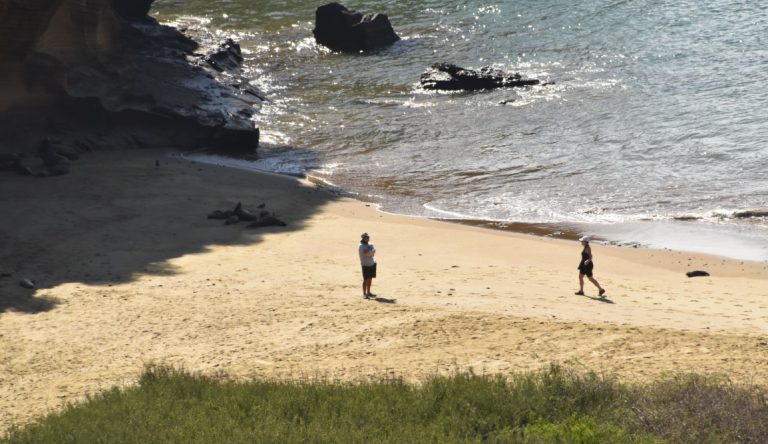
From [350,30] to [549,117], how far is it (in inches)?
620

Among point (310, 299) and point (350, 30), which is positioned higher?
point (350, 30)

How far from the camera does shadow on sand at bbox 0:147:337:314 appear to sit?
68.8ft

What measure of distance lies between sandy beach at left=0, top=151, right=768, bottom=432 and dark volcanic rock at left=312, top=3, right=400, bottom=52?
2180 cm

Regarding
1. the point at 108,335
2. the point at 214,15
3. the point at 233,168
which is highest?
the point at 214,15

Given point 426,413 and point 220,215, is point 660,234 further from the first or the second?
point 426,413

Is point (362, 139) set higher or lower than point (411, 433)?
higher

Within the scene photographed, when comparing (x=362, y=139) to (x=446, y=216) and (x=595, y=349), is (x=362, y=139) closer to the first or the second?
(x=446, y=216)

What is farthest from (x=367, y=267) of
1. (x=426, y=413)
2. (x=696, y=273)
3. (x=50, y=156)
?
(x=50, y=156)

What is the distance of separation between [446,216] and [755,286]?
825 cm

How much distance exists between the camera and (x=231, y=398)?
12609 millimetres

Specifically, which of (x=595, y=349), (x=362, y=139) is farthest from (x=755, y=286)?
(x=362, y=139)

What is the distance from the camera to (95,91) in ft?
105

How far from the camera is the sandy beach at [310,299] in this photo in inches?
609

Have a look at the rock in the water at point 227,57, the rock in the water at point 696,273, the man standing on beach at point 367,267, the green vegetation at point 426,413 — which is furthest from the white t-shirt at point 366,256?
the rock in the water at point 227,57
